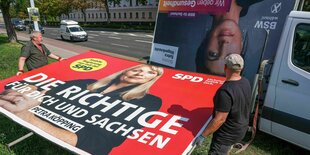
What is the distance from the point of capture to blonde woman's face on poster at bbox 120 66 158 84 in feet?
12.7

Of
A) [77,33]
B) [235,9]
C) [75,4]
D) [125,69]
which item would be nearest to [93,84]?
[125,69]

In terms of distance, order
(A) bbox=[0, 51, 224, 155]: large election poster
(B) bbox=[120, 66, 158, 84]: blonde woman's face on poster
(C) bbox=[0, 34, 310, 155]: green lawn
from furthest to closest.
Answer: (C) bbox=[0, 34, 310, 155]: green lawn
(B) bbox=[120, 66, 158, 84]: blonde woman's face on poster
(A) bbox=[0, 51, 224, 155]: large election poster

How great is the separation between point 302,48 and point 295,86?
1.88ft

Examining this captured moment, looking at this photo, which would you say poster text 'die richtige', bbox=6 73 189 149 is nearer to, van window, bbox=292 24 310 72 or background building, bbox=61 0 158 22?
van window, bbox=292 24 310 72

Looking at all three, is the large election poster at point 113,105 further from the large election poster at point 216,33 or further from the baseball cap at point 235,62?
the large election poster at point 216,33

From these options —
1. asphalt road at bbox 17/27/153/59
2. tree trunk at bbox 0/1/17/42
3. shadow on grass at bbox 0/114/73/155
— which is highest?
tree trunk at bbox 0/1/17/42

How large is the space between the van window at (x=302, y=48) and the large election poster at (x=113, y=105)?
133cm

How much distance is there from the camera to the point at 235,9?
4789 millimetres

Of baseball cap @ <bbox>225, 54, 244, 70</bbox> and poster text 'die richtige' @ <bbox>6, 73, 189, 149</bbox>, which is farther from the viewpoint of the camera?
poster text 'die richtige' @ <bbox>6, 73, 189, 149</bbox>

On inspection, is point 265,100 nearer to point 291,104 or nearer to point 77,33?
point 291,104

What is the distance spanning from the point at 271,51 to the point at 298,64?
1.70 feet

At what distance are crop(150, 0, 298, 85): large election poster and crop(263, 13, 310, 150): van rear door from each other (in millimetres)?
329

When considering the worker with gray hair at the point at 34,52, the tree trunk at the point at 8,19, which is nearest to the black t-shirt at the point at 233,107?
the worker with gray hair at the point at 34,52

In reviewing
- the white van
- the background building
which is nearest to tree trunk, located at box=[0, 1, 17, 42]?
the white van
